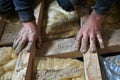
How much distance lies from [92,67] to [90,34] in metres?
0.24

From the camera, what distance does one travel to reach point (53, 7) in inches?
70.4

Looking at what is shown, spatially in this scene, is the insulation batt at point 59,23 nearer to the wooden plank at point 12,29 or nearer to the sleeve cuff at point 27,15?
the wooden plank at point 12,29

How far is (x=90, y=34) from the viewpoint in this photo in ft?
4.46

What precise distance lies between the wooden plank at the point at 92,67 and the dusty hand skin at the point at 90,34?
0.04 m

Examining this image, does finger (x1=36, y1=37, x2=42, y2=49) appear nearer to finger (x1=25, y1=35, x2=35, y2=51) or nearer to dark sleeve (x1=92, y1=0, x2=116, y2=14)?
finger (x1=25, y1=35, x2=35, y2=51)

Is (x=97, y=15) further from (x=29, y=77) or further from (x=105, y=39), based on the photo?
(x=29, y=77)

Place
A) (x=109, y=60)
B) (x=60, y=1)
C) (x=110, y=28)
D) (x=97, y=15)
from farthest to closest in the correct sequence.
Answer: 1. (x=60, y=1)
2. (x=110, y=28)
3. (x=97, y=15)
4. (x=109, y=60)

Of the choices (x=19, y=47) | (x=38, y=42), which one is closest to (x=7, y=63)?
(x=19, y=47)

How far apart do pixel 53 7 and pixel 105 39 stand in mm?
569

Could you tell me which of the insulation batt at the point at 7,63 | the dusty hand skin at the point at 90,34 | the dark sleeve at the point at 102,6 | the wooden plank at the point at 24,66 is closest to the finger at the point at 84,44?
the dusty hand skin at the point at 90,34

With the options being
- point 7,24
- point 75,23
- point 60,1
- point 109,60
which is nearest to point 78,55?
point 109,60

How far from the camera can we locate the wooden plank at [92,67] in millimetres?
1142

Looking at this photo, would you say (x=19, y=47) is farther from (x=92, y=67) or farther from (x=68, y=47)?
(x=92, y=67)

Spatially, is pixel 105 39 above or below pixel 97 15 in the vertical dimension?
below
